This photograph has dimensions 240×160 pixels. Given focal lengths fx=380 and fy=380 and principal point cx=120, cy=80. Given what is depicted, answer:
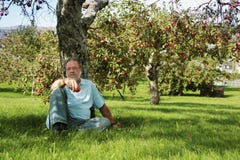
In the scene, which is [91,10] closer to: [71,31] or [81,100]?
[71,31]

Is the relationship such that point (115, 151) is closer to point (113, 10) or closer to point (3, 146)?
point (3, 146)

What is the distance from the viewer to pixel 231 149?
487 cm

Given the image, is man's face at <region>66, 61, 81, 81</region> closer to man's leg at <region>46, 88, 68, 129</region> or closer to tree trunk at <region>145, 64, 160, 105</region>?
man's leg at <region>46, 88, 68, 129</region>

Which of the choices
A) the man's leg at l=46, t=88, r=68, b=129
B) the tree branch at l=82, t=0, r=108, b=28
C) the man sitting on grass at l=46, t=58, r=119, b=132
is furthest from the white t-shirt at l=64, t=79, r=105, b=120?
the tree branch at l=82, t=0, r=108, b=28

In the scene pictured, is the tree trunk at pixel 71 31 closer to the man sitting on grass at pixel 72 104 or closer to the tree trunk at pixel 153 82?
the man sitting on grass at pixel 72 104

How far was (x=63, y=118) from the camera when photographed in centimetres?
657

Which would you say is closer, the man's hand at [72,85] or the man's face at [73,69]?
the man's hand at [72,85]

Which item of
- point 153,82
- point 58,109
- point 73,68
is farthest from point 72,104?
point 153,82

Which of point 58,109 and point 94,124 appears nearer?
point 58,109

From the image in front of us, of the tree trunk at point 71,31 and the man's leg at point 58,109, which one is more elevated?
the tree trunk at point 71,31

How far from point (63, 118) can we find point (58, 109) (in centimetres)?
19

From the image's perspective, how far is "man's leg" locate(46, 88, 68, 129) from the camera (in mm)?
6520

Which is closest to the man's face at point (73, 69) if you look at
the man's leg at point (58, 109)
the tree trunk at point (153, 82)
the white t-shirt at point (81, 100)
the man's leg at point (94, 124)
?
the white t-shirt at point (81, 100)

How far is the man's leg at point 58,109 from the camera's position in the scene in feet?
21.4
